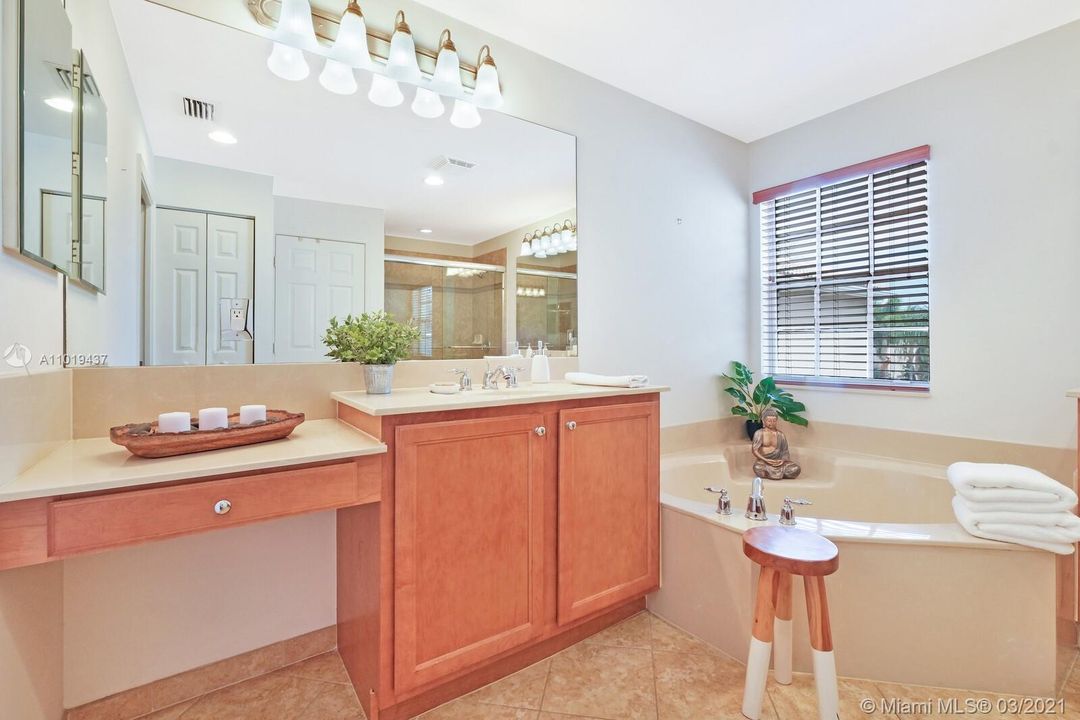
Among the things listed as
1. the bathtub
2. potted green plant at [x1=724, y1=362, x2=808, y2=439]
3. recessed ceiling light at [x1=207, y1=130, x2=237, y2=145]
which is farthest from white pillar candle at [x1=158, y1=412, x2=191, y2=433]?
potted green plant at [x1=724, y1=362, x2=808, y2=439]

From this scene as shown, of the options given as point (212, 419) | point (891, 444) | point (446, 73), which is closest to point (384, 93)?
point (446, 73)

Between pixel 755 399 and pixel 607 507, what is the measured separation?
157cm

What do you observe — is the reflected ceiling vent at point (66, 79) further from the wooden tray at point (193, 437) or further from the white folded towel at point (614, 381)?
the white folded towel at point (614, 381)

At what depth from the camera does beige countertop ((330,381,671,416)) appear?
1.38 metres

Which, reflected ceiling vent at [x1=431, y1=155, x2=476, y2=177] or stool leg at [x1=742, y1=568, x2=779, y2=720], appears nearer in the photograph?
stool leg at [x1=742, y1=568, x2=779, y2=720]

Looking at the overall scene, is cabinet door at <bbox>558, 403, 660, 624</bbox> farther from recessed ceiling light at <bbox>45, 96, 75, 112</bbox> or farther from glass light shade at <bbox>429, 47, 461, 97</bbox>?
recessed ceiling light at <bbox>45, 96, 75, 112</bbox>

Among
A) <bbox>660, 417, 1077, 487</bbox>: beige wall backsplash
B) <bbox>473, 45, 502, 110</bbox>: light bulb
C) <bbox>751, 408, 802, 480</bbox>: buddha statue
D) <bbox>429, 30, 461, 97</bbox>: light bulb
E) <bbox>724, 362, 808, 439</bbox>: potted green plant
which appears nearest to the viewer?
<bbox>429, 30, 461, 97</bbox>: light bulb

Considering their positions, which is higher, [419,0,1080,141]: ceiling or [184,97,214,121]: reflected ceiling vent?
[419,0,1080,141]: ceiling

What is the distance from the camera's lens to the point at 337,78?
5.66 ft

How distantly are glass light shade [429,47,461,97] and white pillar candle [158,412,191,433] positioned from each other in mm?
1465

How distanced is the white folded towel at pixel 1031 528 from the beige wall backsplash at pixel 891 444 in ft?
2.47

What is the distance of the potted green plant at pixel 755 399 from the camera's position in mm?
2898

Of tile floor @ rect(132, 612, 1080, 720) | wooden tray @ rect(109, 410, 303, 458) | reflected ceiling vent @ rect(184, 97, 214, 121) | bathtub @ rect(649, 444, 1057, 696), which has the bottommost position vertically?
tile floor @ rect(132, 612, 1080, 720)

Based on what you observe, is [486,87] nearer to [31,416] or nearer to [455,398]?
[455,398]
